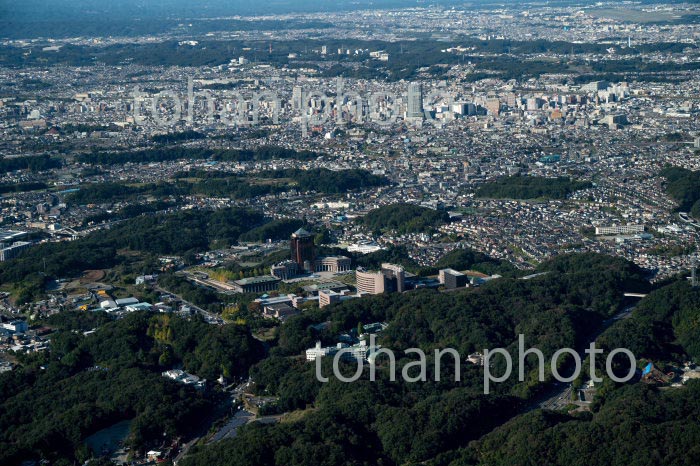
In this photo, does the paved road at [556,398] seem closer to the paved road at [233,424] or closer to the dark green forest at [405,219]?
the paved road at [233,424]

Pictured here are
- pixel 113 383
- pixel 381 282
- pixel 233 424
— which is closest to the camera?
pixel 233 424

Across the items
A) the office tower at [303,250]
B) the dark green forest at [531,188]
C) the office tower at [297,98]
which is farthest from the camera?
the office tower at [297,98]

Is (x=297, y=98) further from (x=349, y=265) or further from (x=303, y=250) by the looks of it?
(x=349, y=265)

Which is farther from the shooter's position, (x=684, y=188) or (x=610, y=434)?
(x=684, y=188)

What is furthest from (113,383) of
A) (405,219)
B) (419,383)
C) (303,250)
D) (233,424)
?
(405,219)

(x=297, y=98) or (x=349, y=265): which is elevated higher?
(x=349, y=265)

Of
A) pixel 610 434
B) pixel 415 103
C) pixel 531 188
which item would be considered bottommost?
pixel 415 103

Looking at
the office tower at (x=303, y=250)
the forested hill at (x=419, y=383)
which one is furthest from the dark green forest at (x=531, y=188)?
the office tower at (x=303, y=250)

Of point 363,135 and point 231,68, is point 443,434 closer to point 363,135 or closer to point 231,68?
point 363,135

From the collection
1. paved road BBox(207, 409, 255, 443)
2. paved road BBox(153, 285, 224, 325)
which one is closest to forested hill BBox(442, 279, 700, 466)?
paved road BBox(207, 409, 255, 443)
